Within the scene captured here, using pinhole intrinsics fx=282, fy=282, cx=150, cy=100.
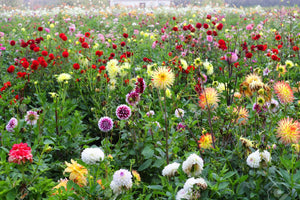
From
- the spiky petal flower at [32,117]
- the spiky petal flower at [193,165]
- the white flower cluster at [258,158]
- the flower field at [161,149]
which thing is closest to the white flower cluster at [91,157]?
the flower field at [161,149]

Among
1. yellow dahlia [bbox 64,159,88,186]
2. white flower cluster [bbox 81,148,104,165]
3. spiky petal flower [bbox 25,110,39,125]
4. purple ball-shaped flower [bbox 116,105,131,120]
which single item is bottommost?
yellow dahlia [bbox 64,159,88,186]

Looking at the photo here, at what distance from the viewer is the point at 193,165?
1186mm

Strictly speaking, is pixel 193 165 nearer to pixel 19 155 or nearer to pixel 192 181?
pixel 192 181

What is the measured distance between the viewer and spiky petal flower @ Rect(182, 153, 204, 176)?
1.16 meters

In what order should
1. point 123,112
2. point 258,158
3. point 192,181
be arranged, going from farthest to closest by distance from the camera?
point 123,112 → point 258,158 → point 192,181

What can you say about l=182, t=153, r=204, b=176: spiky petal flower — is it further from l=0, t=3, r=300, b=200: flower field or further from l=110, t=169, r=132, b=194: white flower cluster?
l=110, t=169, r=132, b=194: white flower cluster

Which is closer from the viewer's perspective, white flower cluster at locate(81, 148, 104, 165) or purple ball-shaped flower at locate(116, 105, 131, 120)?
white flower cluster at locate(81, 148, 104, 165)

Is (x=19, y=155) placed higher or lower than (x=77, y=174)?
higher

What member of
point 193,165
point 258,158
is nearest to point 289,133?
point 258,158

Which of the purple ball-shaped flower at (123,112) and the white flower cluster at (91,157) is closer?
the white flower cluster at (91,157)

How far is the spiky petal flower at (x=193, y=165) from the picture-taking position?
1.16 meters

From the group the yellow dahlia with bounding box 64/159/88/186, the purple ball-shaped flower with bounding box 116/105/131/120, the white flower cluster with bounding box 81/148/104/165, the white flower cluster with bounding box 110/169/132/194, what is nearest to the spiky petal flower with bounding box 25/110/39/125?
the purple ball-shaped flower with bounding box 116/105/131/120

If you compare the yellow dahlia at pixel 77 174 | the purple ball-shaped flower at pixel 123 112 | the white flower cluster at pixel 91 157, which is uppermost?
the white flower cluster at pixel 91 157

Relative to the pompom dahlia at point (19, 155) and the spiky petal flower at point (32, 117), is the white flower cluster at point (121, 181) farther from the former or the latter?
the spiky petal flower at point (32, 117)
